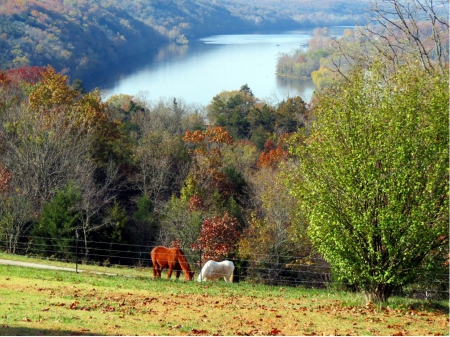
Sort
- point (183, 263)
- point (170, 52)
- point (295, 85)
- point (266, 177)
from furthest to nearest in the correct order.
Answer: point (170, 52)
point (295, 85)
point (266, 177)
point (183, 263)

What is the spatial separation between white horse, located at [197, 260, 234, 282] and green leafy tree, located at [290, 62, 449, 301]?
21.4 feet

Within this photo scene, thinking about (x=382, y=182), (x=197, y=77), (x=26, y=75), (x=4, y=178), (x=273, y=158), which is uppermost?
(x=197, y=77)

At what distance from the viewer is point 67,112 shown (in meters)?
42.1

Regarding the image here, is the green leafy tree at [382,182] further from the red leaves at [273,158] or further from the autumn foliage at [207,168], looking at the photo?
the red leaves at [273,158]

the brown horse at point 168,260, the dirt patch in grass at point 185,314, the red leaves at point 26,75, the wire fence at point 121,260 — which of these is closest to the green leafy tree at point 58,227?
the wire fence at point 121,260

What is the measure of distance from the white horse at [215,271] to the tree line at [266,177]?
1.24 metres

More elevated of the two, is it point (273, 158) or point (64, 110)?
point (64, 110)

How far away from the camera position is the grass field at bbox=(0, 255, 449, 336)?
11.8 meters

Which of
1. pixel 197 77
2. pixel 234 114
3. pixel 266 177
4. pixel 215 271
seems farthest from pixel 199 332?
pixel 197 77

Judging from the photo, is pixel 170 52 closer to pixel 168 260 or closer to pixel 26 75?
pixel 26 75

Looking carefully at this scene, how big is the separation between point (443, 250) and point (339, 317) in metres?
3.49

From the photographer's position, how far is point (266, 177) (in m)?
44.3

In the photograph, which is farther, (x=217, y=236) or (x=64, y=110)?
(x=64, y=110)

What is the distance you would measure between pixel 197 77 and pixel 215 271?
116149 mm
